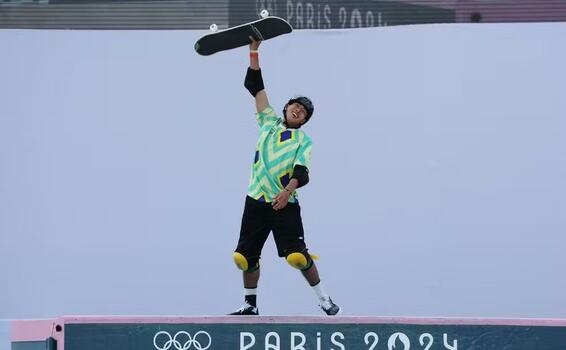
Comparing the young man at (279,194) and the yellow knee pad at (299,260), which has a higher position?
the young man at (279,194)

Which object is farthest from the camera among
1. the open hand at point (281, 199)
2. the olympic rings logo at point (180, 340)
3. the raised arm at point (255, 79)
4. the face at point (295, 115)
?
the raised arm at point (255, 79)

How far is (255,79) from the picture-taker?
5633mm

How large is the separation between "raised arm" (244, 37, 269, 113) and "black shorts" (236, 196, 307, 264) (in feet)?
1.60

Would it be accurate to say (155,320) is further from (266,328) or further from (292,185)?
(292,185)

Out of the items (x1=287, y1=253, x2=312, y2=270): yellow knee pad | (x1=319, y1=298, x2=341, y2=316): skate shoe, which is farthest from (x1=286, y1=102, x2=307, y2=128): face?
(x1=319, y1=298, x2=341, y2=316): skate shoe

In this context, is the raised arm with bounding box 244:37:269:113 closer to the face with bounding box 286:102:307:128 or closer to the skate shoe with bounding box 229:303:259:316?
the face with bounding box 286:102:307:128

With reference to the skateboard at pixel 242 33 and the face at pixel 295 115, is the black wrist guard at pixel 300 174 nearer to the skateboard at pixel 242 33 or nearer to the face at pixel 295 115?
the face at pixel 295 115

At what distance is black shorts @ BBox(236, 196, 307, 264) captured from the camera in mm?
5492

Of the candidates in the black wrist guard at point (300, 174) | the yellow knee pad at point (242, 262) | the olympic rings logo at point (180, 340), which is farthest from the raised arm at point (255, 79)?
the olympic rings logo at point (180, 340)

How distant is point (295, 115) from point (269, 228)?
0.56 meters

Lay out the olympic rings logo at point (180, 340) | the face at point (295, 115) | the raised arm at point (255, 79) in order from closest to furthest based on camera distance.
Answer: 1. the olympic rings logo at point (180, 340)
2. the face at point (295, 115)
3. the raised arm at point (255, 79)

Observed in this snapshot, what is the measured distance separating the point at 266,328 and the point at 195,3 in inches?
111

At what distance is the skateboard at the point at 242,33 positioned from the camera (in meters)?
5.54

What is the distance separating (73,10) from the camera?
738 cm
